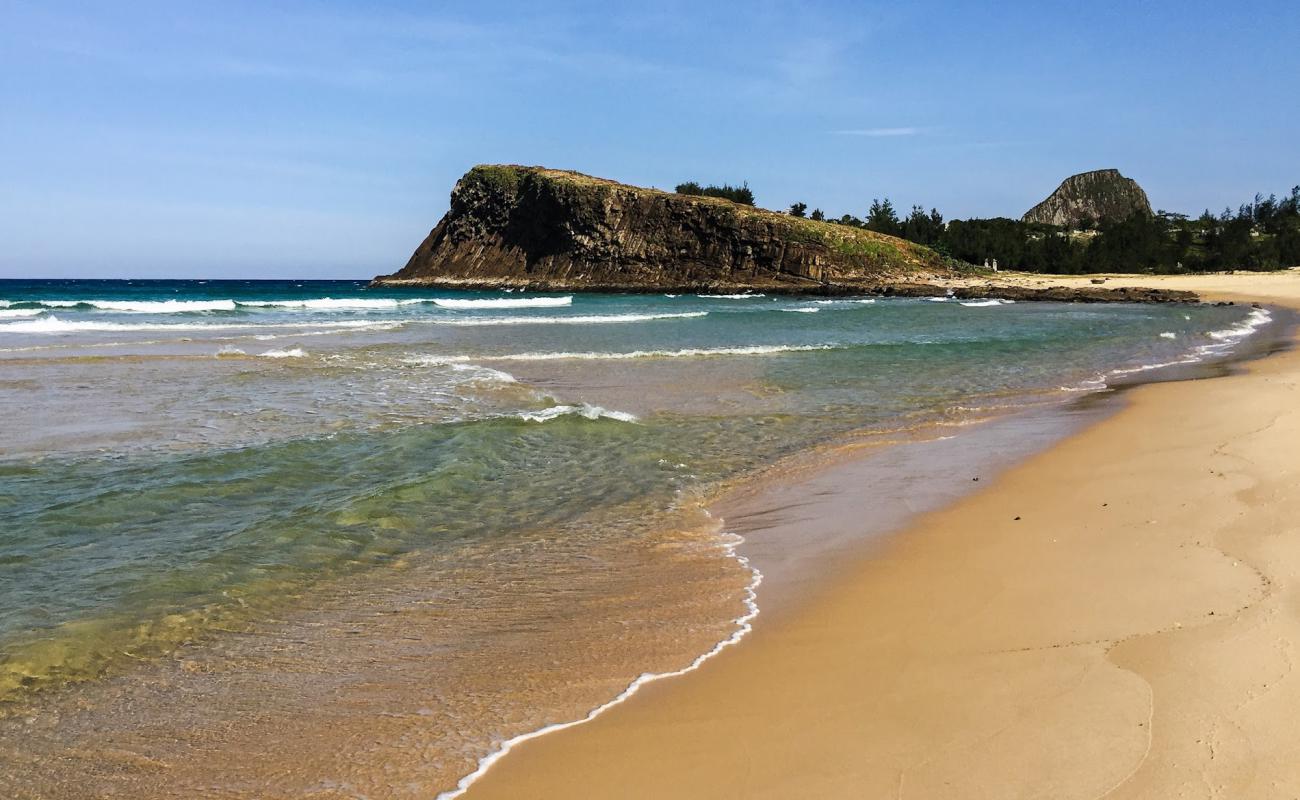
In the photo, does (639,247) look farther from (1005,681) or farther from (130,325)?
(1005,681)

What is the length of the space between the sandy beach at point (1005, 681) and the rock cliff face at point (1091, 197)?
113m

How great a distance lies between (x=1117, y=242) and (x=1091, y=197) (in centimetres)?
5485

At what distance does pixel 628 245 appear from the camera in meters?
68.5

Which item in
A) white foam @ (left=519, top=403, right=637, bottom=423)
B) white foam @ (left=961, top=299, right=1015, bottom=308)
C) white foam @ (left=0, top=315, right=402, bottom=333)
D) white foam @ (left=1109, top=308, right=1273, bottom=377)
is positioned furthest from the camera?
white foam @ (left=961, top=299, right=1015, bottom=308)

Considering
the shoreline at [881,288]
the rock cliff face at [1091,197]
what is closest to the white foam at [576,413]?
the shoreline at [881,288]

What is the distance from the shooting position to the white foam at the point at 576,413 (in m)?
10.3

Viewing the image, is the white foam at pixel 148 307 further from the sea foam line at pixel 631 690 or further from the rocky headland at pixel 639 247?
the sea foam line at pixel 631 690

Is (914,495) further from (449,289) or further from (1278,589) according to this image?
(449,289)

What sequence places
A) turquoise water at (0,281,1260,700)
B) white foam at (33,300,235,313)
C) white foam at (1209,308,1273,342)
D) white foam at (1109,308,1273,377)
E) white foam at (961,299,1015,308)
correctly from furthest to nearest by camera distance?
white foam at (33,300,235,313), white foam at (961,299,1015,308), white foam at (1209,308,1273,342), white foam at (1109,308,1273,377), turquoise water at (0,281,1260,700)

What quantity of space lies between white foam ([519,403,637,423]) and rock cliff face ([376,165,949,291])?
45.9 meters

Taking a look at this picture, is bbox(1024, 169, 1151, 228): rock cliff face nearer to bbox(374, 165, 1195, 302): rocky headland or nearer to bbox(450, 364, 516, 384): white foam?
bbox(374, 165, 1195, 302): rocky headland

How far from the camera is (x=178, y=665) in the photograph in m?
3.93

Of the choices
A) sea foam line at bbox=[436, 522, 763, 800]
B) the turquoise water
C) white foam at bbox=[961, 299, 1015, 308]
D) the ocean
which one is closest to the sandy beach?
sea foam line at bbox=[436, 522, 763, 800]

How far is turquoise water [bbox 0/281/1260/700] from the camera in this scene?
4.94 metres
